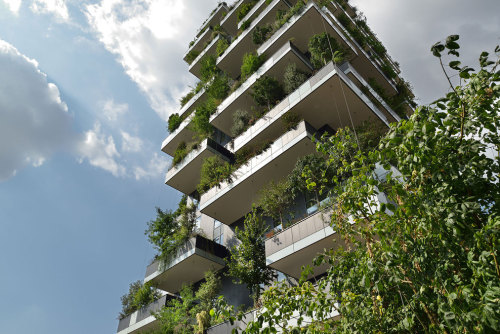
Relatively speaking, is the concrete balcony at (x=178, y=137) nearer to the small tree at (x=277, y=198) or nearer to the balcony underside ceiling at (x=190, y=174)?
the balcony underside ceiling at (x=190, y=174)

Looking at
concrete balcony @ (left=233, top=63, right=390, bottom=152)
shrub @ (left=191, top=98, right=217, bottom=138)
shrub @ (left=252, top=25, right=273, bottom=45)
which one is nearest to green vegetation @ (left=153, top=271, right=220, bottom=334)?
concrete balcony @ (left=233, top=63, right=390, bottom=152)

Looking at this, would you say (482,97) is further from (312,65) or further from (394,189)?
(312,65)

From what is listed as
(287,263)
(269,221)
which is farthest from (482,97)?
(269,221)

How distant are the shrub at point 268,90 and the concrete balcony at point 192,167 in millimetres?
4057

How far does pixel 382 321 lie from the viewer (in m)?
4.00

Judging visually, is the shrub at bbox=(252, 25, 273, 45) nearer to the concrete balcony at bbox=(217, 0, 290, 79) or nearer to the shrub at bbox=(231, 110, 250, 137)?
the concrete balcony at bbox=(217, 0, 290, 79)

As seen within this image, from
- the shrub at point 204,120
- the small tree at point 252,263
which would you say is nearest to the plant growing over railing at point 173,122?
the shrub at point 204,120

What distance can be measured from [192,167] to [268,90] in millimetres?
7065

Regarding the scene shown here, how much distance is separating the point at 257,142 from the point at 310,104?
347 centimetres

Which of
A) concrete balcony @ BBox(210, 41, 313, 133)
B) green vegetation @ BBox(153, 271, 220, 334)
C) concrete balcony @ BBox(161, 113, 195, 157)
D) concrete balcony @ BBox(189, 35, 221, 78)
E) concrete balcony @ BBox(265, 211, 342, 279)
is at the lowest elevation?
green vegetation @ BBox(153, 271, 220, 334)

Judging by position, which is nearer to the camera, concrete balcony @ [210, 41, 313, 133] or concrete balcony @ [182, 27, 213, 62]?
concrete balcony @ [210, 41, 313, 133]

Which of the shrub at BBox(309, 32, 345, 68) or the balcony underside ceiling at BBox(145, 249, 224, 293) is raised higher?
the shrub at BBox(309, 32, 345, 68)

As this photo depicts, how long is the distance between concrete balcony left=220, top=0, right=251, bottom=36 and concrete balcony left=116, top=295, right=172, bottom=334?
880 inches

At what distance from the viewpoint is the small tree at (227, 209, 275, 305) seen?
1348 centimetres
